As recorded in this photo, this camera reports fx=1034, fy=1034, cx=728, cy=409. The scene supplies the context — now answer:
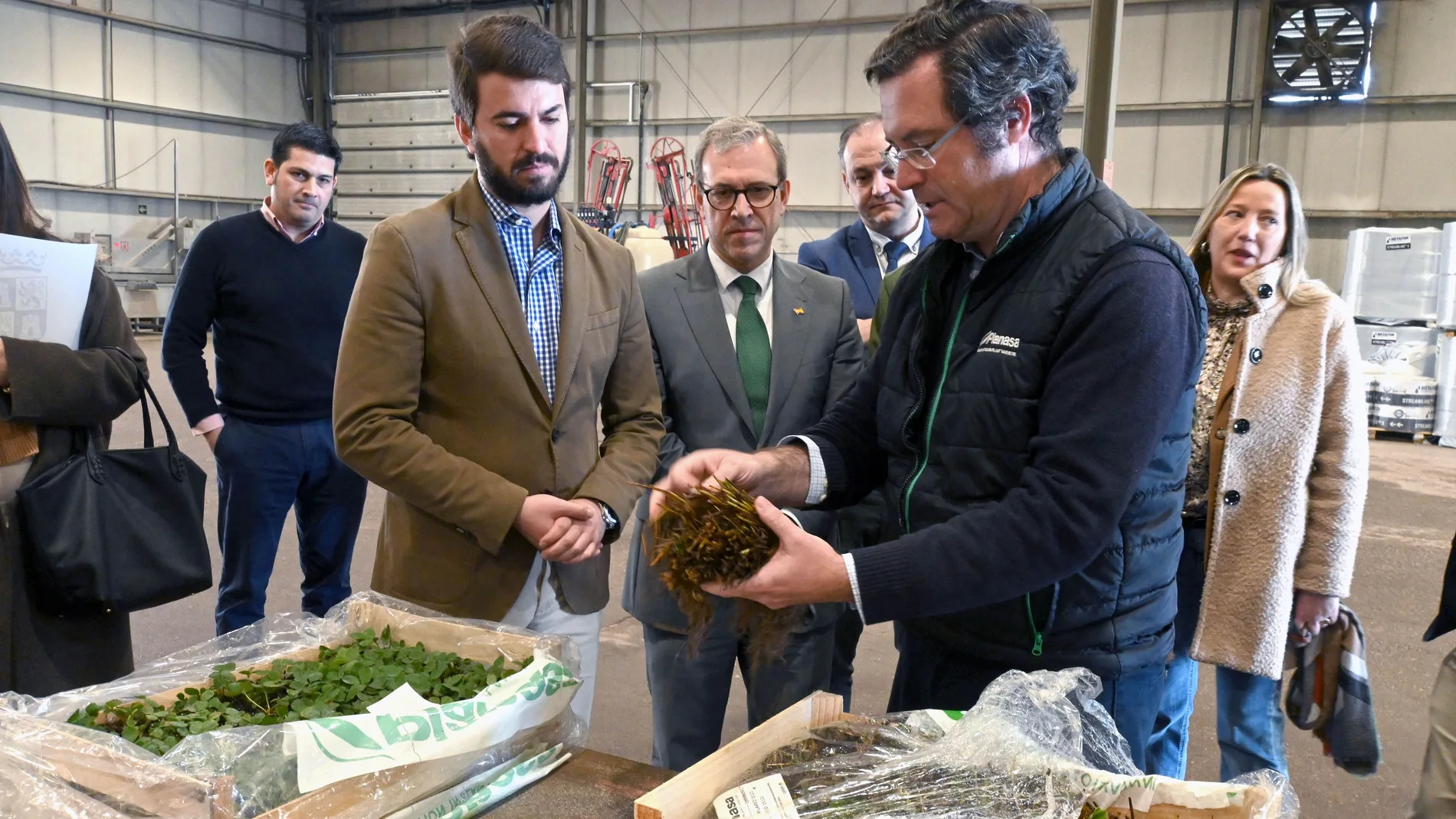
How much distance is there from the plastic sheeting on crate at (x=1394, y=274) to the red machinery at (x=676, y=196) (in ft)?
18.3

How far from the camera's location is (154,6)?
13.0 metres

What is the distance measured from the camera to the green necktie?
2.07 m

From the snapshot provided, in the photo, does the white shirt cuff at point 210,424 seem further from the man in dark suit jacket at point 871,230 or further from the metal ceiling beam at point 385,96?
the metal ceiling beam at point 385,96

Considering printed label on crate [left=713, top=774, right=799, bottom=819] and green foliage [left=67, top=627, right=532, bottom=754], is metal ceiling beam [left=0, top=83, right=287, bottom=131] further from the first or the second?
printed label on crate [left=713, top=774, right=799, bottom=819]

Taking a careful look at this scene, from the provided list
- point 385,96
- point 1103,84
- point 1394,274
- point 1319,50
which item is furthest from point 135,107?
point 1394,274

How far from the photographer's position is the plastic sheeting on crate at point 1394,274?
26.4 ft

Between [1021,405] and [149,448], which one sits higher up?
[1021,405]

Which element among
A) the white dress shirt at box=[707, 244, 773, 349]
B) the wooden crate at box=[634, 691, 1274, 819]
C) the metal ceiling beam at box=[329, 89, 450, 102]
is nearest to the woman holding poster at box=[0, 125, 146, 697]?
the white dress shirt at box=[707, 244, 773, 349]

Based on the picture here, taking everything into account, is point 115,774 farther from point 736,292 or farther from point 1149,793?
point 736,292

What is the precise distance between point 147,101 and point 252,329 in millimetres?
12141

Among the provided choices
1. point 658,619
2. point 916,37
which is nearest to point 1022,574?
point 916,37

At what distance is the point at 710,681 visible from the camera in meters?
2.02

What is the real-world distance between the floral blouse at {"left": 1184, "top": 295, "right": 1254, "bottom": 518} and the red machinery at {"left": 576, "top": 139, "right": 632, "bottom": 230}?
936 cm

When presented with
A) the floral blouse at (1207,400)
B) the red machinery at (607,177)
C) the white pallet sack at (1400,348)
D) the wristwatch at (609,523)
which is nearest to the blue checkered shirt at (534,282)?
the wristwatch at (609,523)
